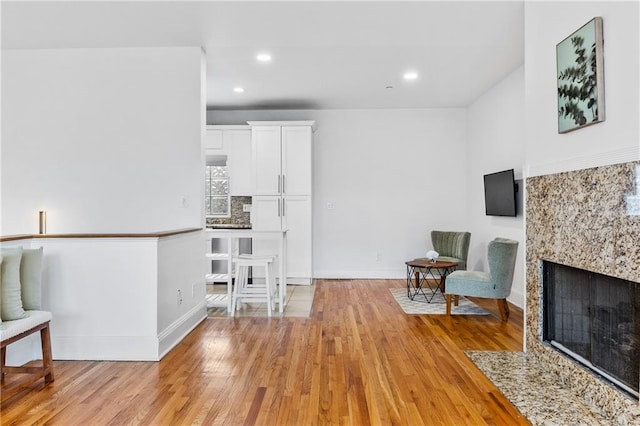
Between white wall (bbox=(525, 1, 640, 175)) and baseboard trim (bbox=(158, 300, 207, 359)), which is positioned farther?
baseboard trim (bbox=(158, 300, 207, 359))

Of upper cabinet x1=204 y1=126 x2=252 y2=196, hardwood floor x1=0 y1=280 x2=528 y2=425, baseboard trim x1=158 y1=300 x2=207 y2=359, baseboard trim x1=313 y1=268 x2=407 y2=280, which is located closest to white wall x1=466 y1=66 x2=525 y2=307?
baseboard trim x1=313 y1=268 x2=407 y2=280

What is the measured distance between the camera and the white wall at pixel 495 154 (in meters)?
4.75

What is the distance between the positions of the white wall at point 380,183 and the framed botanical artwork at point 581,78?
3.97 m

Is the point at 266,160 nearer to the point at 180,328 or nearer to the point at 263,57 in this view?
the point at 263,57

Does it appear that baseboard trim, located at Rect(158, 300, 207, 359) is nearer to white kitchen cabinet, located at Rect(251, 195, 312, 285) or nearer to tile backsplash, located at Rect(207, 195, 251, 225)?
white kitchen cabinet, located at Rect(251, 195, 312, 285)

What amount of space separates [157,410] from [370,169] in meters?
5.09

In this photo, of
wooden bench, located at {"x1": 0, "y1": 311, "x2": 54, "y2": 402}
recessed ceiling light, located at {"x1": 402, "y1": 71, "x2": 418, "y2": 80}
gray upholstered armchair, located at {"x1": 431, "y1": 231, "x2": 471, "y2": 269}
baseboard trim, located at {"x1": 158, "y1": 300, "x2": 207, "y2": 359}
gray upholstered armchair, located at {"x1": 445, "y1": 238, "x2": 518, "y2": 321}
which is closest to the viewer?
wooden bench, located at {"x1": 0, "y1": 311, "x2": 54, "y2": 402}

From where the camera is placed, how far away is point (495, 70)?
4.84 meters

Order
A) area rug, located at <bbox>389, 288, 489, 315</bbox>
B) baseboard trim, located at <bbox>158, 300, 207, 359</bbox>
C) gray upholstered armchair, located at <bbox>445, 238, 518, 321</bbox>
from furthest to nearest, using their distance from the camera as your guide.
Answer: area rug, located at <bbox>389, 288, 489, 315</bbox>
gray upholstered armchair, located at <bbox>445, 238, 518, 321</bbox>
baseboard trim, located at <bbox>158, 300, 207, 359</bbox>

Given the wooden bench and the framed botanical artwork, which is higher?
the framed botanical artwork

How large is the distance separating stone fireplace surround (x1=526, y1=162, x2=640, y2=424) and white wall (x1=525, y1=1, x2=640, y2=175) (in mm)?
108

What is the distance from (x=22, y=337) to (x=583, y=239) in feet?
11.3

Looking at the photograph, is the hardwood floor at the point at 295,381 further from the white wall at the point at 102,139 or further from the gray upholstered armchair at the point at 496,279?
the white wall at the point at 102,139

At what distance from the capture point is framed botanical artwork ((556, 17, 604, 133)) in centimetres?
229
